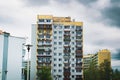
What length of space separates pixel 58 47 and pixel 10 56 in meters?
43.6

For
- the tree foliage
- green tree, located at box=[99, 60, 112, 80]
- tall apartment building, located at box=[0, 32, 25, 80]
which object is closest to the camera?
tall apartment building, located at box=[0, 32, 25, 80]

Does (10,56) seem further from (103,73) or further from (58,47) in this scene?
(103,73)

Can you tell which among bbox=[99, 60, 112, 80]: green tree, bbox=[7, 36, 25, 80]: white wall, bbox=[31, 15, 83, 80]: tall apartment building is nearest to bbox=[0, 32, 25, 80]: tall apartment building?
bbox=[7, 36, 25, 80]: white wall

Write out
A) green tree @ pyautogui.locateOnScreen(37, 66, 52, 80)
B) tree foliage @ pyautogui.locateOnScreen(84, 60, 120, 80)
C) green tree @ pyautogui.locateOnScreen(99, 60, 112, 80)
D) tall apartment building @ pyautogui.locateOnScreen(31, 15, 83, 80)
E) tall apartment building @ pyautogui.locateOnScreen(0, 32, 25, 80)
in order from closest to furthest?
1. tall apartment building @ pyautogui.locateOnScreen(0, 32, 25, 80)
2. green tree @ pyautogui.locateOnScreen(37, 66, 52, 80)
3. tall apartment building @ pyautogui.locateOnScreen(31, 15, 83, 80)
4. green tree @ pyautogui.locateOnScreen(99, 60, 112, 80)
5. tree foliage @ pyautogui.locateOnScreen(84, 60, 120, 80)

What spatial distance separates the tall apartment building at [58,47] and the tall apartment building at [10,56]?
35363 mm

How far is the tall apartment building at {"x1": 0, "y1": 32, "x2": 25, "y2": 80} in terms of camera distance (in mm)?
74688

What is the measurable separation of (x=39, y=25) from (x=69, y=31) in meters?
12.7

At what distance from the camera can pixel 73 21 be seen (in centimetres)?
12450


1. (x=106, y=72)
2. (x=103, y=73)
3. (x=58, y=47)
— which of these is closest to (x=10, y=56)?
(x=58, y=47)

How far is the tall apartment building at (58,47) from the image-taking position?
116125mm

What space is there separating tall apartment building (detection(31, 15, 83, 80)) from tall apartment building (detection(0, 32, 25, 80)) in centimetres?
3536

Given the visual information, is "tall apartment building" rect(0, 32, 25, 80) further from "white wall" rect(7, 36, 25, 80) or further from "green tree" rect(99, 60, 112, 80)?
"green tree" rect(99, 60, 112, 80)

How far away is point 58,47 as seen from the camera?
391 feet

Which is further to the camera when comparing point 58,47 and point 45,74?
point 58,47
